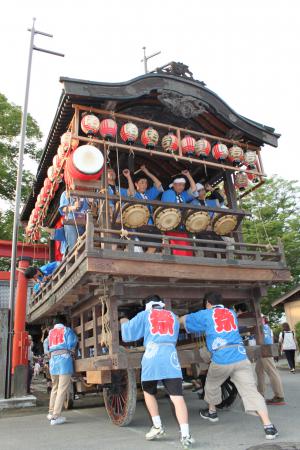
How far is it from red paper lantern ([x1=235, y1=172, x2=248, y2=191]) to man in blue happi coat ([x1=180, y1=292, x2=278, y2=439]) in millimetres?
3908

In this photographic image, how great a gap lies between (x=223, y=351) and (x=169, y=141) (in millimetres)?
4191

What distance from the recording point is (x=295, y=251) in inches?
824

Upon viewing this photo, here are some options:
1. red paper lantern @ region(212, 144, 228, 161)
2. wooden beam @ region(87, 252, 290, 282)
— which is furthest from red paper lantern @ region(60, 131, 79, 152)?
red paper lantern @ region(212, 144, 228, 161)

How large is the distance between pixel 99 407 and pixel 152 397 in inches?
184

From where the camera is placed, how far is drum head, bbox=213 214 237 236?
25.8 feet

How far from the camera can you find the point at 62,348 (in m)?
6.91

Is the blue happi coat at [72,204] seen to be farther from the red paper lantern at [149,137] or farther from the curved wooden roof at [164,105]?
the red paper lantern at [149,137]

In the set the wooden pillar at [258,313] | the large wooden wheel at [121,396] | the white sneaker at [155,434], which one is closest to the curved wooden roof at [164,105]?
the wooden pillar at [258,313]

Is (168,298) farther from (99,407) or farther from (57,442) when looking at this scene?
(99,407)

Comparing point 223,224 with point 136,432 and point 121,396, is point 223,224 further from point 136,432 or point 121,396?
point 136,432

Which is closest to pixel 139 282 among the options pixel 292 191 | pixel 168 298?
pixel 168 298

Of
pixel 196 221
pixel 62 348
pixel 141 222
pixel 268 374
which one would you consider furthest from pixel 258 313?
pixel 62 348

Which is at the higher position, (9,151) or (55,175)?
(9,151)

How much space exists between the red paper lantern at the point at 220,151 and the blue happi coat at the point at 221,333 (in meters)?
3.74
